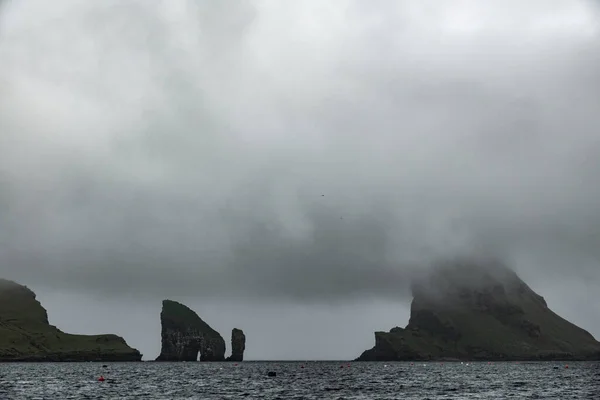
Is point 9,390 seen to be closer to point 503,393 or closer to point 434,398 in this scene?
point 434,398

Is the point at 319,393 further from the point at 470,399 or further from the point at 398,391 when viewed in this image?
the point at 470,399

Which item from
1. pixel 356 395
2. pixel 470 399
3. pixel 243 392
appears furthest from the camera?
pixel 243 392

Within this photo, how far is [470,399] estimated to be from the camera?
477 ft

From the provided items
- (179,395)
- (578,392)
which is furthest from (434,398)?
(179,395)

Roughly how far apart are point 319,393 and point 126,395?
4351 cm

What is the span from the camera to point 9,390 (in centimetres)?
17012

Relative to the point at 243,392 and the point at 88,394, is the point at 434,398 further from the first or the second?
the point at 88,394

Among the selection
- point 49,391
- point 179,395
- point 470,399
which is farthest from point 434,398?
point 49,391

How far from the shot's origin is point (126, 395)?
519ft

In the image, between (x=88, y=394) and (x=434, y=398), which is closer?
(x=434, y=398)

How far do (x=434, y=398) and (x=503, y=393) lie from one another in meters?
24.5

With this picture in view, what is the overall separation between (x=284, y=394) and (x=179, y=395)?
76.8 feet

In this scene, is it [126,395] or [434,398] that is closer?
[434,398]

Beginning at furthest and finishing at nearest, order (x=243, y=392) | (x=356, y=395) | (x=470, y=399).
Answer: (x=243, y=392)
(x=356, y=395)
(x=470, y=399)
